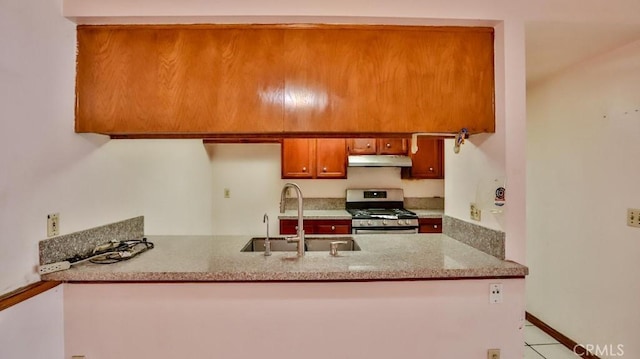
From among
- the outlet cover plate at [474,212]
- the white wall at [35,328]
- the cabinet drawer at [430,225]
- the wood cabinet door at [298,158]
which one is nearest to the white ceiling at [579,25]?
the outlet cover plate at [474,212]

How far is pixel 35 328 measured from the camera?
141 cm

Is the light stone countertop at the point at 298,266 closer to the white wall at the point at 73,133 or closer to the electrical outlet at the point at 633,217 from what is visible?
the white wall at the point at 73,133

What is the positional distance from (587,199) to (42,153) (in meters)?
3.38

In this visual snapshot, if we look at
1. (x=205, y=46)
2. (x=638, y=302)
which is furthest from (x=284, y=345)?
(x=638, y=302)

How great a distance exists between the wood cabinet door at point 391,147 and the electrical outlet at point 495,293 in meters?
2.41

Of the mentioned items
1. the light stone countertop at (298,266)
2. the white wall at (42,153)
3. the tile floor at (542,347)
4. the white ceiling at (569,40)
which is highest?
the white ceiling at (569,40)

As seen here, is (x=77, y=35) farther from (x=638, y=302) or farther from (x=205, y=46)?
(x=638, y=302)

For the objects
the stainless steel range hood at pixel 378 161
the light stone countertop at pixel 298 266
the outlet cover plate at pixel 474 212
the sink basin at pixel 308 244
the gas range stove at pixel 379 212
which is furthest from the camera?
the stainless steel range hood at pixel 378 161

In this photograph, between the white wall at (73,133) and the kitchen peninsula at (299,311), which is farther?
the kitchen peninsula at (299,311)

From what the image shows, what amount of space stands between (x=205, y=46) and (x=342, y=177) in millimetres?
2462

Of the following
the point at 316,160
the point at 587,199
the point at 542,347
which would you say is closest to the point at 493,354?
the point at 542,347

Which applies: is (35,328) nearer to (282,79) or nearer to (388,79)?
(282,79)

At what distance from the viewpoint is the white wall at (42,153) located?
134cm

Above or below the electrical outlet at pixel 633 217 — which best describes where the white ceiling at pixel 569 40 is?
above
